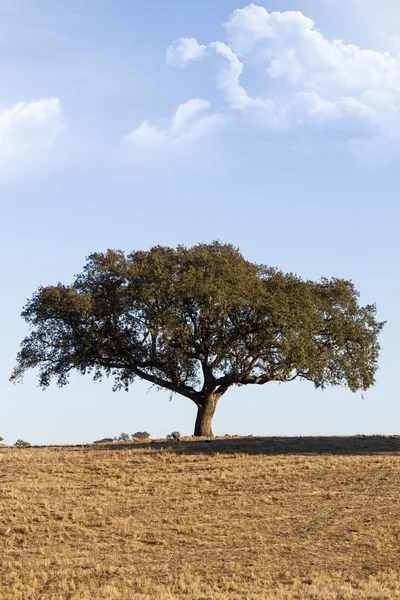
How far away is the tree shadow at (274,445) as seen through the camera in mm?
42031

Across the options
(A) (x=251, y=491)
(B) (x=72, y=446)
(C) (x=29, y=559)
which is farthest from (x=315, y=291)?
(C) (x=29, y=559)

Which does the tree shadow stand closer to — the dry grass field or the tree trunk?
the dry grass field

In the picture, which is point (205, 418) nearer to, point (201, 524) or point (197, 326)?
point (197, 326)

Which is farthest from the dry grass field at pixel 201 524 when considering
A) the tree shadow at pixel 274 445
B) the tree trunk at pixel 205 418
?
the tree trunk at pixel 205 418

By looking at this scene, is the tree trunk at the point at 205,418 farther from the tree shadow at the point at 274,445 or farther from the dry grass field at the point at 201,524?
the dry grass field at the point at 201,524

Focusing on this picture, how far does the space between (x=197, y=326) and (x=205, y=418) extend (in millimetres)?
6812

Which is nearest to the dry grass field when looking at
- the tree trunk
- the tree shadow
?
the tree shadow

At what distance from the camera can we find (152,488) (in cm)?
3328

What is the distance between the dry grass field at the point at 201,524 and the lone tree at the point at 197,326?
8.23 m

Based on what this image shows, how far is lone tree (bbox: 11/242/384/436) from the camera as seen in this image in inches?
1897

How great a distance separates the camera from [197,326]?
49406mm

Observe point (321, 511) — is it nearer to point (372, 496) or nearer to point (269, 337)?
point (372, 496)

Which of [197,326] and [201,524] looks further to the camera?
[197,326]

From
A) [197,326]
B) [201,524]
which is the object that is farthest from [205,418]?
[201,524]
